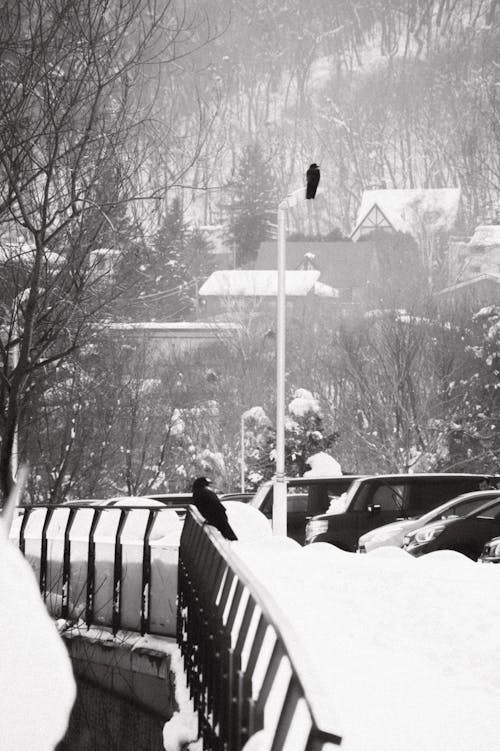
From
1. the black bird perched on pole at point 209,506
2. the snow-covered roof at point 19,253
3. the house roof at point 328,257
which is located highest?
the house roof at point 328,257

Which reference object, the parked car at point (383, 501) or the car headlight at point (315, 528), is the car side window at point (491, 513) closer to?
the parked car at point (383, 501)

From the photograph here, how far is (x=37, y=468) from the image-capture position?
45.9m

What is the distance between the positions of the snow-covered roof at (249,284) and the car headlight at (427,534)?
9819 cm

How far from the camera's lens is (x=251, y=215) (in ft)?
529

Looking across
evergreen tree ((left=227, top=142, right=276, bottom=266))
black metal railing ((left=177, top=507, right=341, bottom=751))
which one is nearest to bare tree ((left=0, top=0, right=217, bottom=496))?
black metal railing ((left=177, top=507, right=341, bottom=751))

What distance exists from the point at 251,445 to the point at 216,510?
173 feet

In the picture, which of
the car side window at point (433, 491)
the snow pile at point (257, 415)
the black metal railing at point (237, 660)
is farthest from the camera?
the snow pile at point (257, 415)

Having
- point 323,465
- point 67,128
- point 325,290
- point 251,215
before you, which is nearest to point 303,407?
point 323,465

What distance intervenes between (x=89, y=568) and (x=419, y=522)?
23.7ft

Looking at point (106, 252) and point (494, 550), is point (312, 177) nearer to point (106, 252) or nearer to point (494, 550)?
point (106, 252)

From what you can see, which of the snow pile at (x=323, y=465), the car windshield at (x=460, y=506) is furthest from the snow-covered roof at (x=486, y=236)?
the car windshield at (x=460, y=506)

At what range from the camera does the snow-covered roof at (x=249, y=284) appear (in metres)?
122

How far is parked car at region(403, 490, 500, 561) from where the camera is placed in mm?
19047

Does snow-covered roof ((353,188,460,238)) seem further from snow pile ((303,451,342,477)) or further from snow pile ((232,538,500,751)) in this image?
snow pile ((232,538,500,751))
